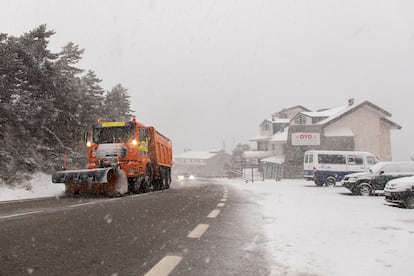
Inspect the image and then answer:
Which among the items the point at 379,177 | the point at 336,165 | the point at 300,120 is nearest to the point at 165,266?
the point at 379,177

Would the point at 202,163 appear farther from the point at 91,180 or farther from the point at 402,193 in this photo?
the point at 402,193

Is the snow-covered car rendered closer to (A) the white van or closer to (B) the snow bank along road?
(B) the snow bank along road

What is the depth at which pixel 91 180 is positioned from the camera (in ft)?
41.6

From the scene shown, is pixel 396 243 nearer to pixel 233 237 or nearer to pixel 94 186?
pixel 233 237

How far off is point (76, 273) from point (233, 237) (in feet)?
8.21

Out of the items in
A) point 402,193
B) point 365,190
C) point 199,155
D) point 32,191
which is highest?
point 199,155

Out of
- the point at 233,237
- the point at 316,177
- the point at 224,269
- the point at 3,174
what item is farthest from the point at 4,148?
the point at 316,177

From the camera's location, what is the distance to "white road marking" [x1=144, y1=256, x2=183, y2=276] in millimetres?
3361

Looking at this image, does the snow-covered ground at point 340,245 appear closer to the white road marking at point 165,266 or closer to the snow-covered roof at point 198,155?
the white road marking at point 165,266

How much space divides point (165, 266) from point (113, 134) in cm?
1207

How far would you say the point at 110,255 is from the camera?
400 cm

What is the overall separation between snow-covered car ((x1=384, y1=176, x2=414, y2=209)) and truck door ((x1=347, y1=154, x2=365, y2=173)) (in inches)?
625

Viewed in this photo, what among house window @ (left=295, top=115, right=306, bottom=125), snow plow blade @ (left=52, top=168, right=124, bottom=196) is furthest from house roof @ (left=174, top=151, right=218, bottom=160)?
snow plow blade @ (left=52, top=168, right=124, bottom=196)

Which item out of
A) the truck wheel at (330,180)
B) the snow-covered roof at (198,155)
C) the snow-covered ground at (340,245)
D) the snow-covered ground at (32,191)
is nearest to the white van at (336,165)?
the truck wheel at (330,180)
